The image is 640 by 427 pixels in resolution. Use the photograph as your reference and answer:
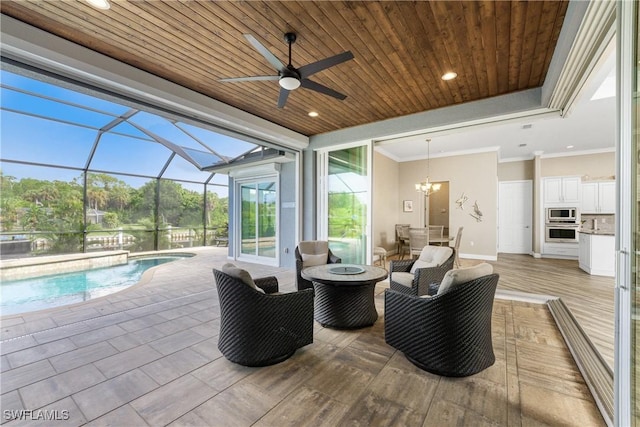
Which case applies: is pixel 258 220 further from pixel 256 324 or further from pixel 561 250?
pixel 561 250

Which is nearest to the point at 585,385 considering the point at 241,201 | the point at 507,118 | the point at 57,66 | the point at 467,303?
the point at 467,303

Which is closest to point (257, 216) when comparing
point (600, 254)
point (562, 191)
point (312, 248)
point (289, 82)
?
point (312, 248)

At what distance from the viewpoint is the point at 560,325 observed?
2871 mm

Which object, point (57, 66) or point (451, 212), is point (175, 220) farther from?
point (451, 212)

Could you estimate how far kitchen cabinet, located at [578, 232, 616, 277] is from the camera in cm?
507

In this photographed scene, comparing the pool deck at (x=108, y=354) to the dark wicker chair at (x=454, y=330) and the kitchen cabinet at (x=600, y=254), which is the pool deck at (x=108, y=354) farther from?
the kitchen cabinet at (x=600, y=254)

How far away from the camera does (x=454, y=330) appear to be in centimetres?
196

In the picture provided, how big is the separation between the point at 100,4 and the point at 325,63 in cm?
188

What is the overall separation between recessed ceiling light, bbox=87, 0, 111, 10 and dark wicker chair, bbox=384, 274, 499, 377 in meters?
3.49

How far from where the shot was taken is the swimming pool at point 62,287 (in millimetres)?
3873

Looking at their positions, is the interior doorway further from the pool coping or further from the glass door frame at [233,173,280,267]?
the pool coping

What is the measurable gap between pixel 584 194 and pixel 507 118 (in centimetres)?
564

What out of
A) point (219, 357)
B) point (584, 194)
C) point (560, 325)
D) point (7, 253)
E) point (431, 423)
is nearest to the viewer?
point (431, 423)

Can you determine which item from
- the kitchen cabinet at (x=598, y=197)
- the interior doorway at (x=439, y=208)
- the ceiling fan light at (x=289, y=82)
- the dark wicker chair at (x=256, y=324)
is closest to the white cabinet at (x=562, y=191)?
the kitchen cabinet at (x=598, y=197)
